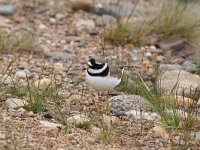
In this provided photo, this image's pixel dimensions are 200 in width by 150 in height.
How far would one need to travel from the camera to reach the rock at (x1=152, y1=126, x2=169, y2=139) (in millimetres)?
4801

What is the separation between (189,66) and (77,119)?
99.8 inches

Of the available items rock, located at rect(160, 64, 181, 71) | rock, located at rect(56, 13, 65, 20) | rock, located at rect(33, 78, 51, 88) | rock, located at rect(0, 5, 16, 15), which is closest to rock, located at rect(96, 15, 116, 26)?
rock, located at rect(56, 13, 65, 20)

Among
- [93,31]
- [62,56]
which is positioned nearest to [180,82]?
[62,56]

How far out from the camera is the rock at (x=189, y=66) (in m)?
6.91

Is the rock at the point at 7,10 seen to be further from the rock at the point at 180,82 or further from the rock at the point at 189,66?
the rock at the point at 180,82

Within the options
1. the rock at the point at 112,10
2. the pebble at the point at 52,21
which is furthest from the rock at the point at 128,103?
the rock at the point at 112,10

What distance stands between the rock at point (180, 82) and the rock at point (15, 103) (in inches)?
58.6

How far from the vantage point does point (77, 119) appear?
492 cm

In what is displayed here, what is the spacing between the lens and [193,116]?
5.04 m

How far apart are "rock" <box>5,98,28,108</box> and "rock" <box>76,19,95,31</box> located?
336 cm

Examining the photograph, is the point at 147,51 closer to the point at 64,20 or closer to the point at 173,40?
the point at 173,40

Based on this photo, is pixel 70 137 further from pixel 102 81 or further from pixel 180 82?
pixel 180 82

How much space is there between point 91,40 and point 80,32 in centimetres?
34

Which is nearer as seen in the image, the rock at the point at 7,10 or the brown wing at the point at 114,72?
the brown wing at the point at 114,72
